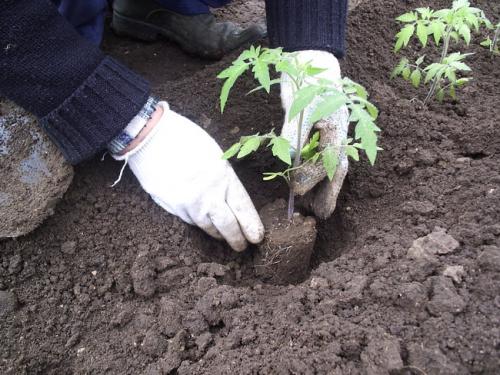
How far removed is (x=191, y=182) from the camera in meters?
1.87

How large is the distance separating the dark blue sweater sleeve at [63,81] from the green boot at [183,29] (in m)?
1.08

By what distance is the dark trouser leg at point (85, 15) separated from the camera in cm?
221

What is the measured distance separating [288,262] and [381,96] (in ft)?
3.11

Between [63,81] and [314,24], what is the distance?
1125 millimetres

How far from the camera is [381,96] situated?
2213 mm

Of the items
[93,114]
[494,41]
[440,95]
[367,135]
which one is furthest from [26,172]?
[494,41]

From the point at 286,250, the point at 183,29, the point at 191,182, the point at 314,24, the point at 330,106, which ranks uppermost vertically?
the point at 330,106

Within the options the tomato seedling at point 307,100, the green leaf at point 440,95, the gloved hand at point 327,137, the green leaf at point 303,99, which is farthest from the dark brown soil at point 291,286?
the green leaf at point 303,99

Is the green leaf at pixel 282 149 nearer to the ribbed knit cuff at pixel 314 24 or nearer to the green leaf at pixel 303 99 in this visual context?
the green leaf at pixel 303 99

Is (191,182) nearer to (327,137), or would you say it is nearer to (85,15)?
(327,137)

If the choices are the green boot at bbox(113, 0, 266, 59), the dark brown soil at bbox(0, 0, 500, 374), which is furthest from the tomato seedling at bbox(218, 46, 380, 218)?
the green boot at bbox(113, 0, 266, 59)

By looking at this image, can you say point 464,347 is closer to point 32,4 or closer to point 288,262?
point 288,262

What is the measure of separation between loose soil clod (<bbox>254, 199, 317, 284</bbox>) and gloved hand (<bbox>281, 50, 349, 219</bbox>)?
9 centimetres

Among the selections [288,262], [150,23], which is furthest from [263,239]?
[150,23]
